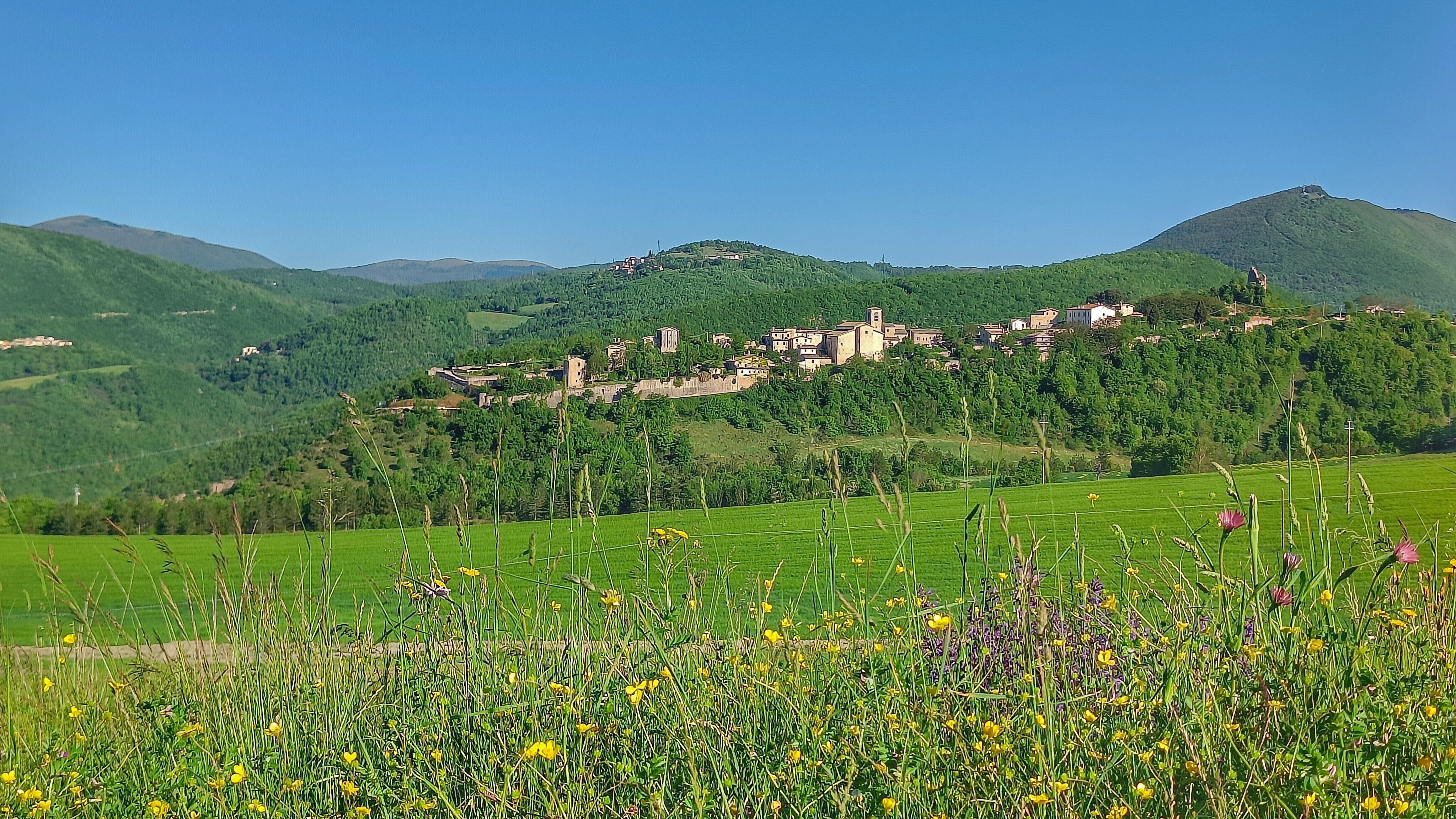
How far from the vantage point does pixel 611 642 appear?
241 cm

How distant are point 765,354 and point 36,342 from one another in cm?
7606

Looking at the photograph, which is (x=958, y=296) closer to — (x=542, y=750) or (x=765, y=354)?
(x=765, y=354)

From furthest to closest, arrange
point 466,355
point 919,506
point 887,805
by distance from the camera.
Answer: point 466,355, point 919,506, point 887,805

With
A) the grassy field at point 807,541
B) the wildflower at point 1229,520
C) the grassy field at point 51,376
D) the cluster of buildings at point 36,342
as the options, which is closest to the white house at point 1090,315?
the grassy field at point 807,541

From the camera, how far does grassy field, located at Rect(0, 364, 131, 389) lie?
247ft

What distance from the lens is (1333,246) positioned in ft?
266

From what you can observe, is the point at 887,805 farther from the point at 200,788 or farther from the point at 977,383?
the point at 977,383

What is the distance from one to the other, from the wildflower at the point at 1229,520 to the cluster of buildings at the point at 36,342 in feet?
349

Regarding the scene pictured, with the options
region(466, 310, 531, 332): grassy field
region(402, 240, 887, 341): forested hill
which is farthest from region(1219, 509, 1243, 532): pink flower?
region(466, 310, 531, 332): grassy field

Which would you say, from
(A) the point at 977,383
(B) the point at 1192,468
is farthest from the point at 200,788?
(A) the point at 977,383

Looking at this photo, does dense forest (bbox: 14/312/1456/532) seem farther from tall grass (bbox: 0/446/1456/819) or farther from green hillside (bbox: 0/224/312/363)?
green hillside (bbox: 0/224/312/363)

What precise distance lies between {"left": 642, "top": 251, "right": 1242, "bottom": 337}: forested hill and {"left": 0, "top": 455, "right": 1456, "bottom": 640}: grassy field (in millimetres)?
54580

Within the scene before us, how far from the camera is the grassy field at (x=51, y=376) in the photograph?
75.3m

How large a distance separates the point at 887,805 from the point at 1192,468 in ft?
72.0
